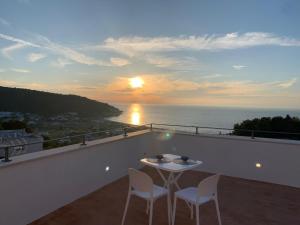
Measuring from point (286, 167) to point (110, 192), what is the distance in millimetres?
3413

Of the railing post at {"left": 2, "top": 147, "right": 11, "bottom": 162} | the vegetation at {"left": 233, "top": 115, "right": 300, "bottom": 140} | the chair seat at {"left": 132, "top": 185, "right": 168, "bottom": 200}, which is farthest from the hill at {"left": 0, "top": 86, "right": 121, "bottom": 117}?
the vegetation at {"left": 233, "top": 115, "right": 300, "bottom": 140}

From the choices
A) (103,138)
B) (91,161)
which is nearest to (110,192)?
(91,161)

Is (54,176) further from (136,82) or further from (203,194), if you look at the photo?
(136,82)

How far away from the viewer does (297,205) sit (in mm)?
3592

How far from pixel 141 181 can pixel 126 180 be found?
2051 millimetres

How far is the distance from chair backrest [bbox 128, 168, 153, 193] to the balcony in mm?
625

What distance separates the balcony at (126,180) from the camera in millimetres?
2885

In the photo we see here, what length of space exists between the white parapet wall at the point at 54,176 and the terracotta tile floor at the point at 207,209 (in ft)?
0.52

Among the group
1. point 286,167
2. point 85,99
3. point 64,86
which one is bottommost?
point 286,167

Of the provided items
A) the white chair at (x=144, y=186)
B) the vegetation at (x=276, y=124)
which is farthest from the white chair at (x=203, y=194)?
A: the vegetation at (x=276, y=124)

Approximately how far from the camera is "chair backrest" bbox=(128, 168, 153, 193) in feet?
8.55

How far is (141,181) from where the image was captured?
266 centimetres

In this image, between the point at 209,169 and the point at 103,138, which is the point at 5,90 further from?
the point at 209,169

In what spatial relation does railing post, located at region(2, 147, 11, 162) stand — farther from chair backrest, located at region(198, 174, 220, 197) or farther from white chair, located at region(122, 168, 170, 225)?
chair backrest, located at region(198, 174, 220, 197)
